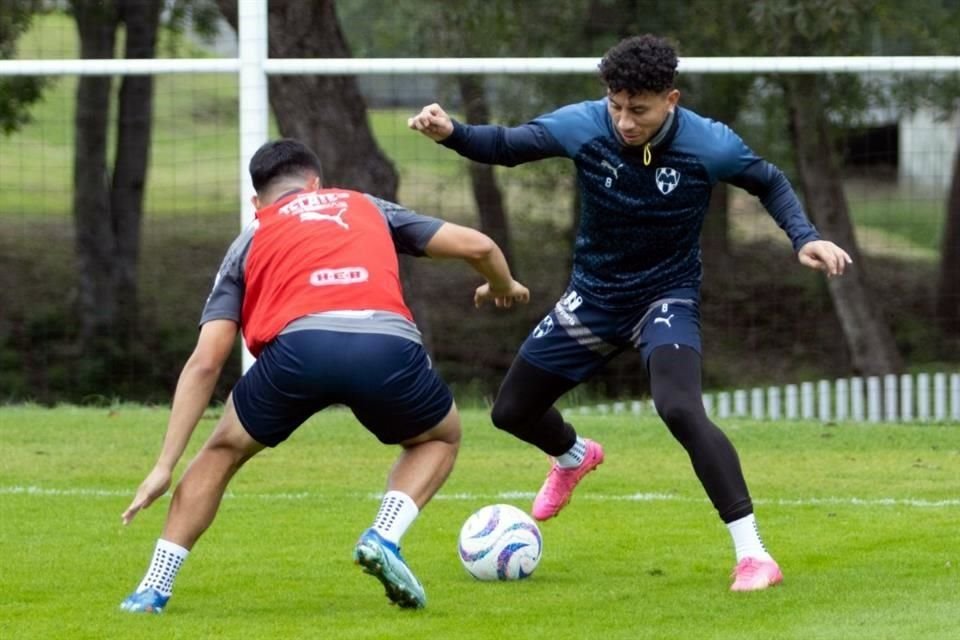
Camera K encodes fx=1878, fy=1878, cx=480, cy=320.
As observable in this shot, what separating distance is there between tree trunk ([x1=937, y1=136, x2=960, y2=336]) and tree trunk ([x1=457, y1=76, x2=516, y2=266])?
447 cm

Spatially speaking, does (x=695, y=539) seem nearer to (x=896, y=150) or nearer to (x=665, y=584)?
(x=665, y=584)

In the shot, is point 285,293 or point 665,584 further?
point 665,584

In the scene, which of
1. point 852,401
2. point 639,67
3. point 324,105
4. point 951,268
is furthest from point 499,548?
point 951,268

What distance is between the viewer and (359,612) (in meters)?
6.32

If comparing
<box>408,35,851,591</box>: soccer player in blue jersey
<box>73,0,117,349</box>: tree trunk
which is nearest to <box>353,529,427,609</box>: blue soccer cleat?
<box>408,35,851,591</box>: soccer player in blue jersey

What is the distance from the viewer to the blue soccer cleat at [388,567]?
588cm

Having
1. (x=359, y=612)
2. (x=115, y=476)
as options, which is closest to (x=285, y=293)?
(x=359, y=612)

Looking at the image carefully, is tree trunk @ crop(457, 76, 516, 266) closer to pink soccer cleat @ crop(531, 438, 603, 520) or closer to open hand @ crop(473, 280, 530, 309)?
pink soccer cleat @ crop(531, 438, 603, 520)

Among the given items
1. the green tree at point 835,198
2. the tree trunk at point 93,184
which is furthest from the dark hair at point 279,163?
the tree trunk at point 93,184

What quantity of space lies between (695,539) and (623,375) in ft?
35.8

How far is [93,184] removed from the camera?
19.9m

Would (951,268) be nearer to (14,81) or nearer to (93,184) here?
(93,184)

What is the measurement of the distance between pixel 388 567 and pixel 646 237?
182cm

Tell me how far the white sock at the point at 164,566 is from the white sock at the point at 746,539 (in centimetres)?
191
